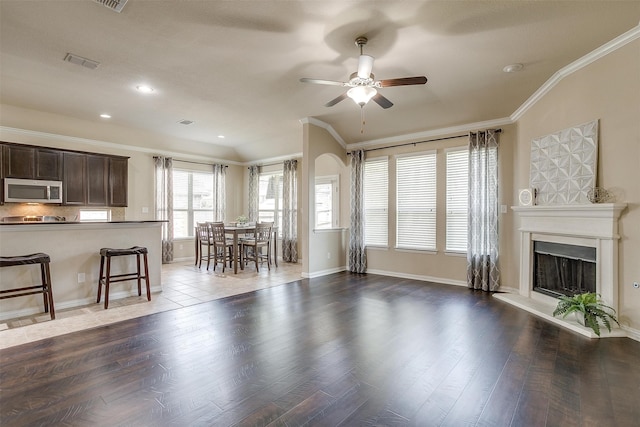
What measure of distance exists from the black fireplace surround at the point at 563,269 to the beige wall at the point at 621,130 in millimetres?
387

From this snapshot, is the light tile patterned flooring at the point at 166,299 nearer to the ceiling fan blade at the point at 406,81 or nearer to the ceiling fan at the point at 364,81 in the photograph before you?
the ceiling fan at the point at 364,81

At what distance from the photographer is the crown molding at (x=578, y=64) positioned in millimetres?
3024

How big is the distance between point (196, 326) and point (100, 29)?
3088 mm

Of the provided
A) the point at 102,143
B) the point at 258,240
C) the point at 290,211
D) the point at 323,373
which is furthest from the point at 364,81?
the point at 102,143

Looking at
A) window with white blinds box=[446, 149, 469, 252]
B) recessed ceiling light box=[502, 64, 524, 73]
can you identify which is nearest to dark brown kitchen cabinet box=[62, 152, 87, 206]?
window with white blinds box=[446, 149, 469, 252]

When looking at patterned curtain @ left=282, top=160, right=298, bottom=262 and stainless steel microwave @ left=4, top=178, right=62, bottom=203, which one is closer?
stainless steel microwave @ left=4, top=178, right=62, bottom=203

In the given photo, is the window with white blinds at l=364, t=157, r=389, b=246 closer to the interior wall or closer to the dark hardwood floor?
the interior wall

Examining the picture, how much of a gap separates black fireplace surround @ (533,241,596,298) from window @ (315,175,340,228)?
389 cm

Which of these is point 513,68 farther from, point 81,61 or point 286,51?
point 81,61

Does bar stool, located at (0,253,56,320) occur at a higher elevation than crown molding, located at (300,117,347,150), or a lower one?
lower

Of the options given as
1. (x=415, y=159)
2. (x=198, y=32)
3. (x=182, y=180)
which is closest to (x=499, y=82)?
(x=415, y=159)

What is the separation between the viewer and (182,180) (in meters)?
8.02

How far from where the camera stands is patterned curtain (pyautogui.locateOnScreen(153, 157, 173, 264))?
24.3 feet

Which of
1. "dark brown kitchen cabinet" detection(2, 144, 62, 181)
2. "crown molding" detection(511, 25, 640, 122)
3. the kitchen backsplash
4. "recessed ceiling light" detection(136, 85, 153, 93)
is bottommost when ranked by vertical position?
the kitchen backsplash
